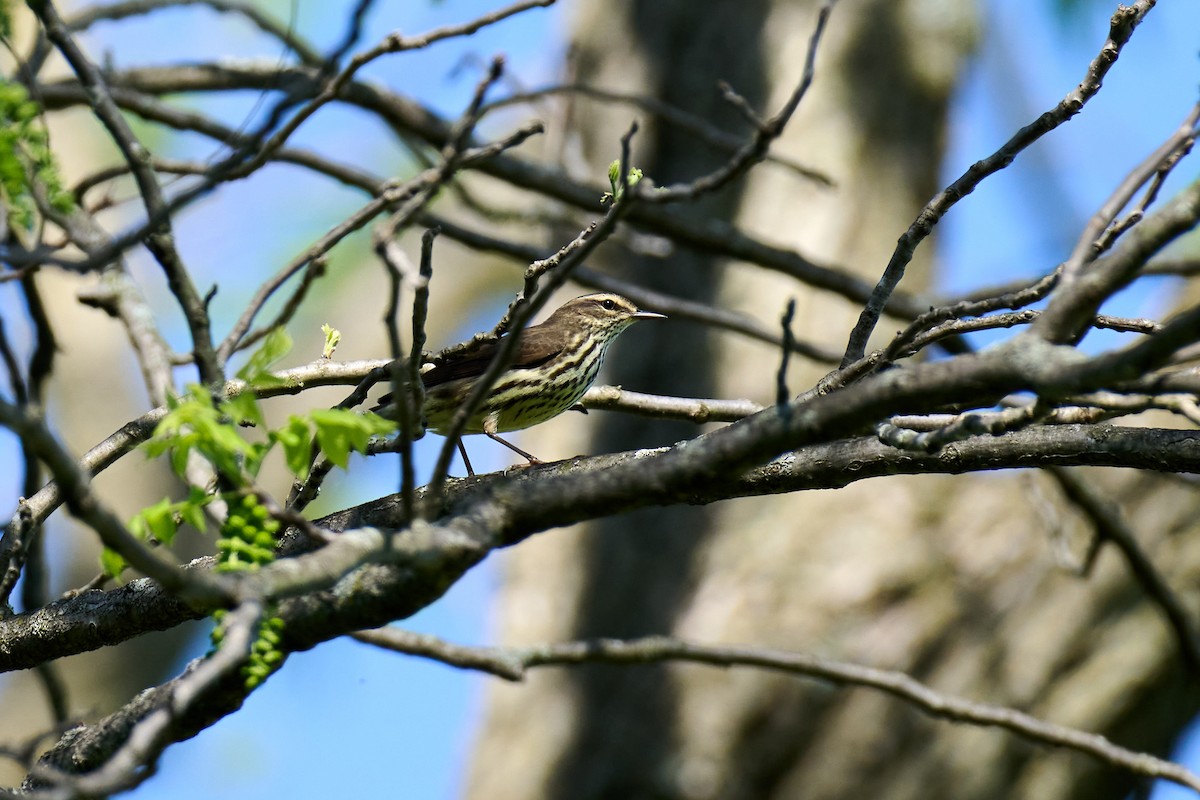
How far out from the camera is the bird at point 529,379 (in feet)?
21.7

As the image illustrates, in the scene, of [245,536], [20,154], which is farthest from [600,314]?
[245,536]

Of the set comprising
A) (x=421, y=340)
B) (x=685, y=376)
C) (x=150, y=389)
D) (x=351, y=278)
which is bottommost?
(x=421, y=340)

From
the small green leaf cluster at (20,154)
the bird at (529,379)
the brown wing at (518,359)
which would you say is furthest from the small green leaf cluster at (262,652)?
the bird at (529,379)

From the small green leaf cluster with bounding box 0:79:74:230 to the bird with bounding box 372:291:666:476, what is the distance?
3.00 m

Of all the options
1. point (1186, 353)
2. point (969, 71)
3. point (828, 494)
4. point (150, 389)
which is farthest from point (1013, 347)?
point (969, 71)

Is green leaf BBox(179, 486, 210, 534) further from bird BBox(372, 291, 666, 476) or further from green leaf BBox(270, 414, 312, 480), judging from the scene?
bird BBox(372, 291, 666, 476)

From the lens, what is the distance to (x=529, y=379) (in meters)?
7.01

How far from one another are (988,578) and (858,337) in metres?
5.87

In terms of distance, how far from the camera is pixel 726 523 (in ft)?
32.3

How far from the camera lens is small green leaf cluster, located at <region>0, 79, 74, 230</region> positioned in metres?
3.02

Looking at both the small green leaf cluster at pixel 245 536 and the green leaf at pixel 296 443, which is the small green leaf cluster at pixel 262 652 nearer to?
the small green leaf cluster at pixel 245 536

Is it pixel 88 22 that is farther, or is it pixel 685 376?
pixel 685 376

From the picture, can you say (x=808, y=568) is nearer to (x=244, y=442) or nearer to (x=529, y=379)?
(x=529, y=379)

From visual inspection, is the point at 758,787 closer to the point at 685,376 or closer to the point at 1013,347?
the point at 685,376
